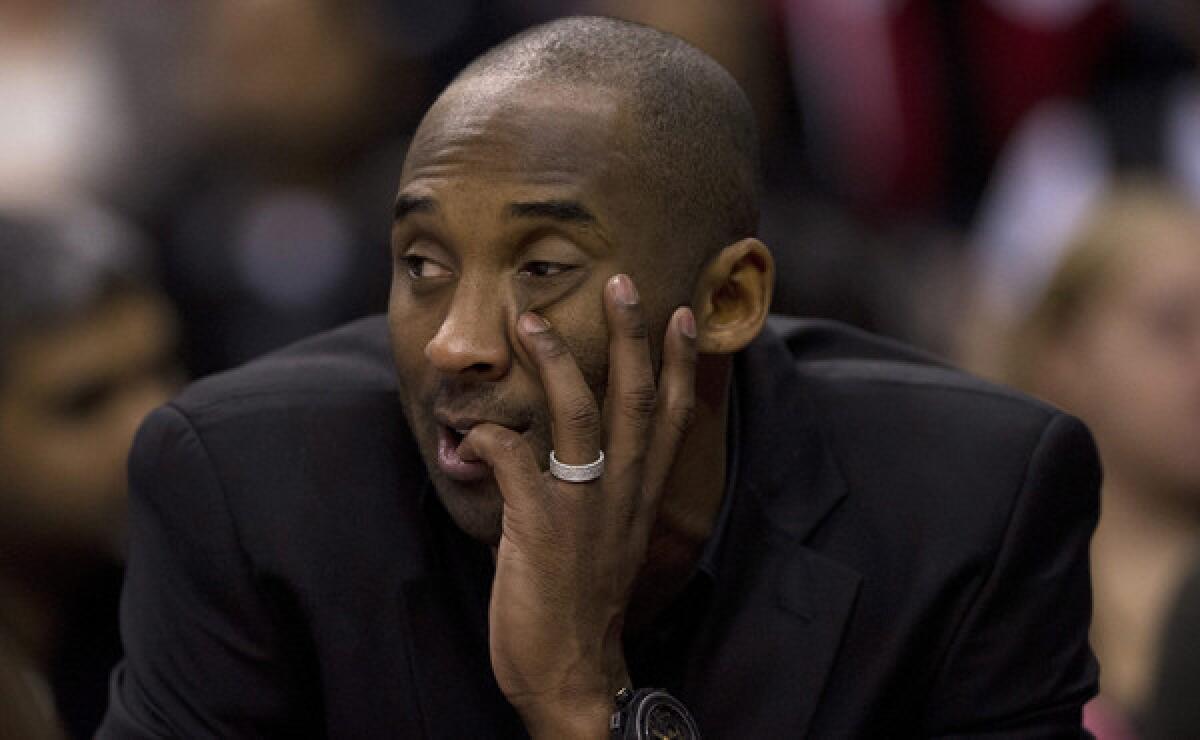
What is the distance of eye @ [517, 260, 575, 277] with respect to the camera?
229 centimetres

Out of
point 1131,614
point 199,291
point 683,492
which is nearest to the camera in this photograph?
point 683,492

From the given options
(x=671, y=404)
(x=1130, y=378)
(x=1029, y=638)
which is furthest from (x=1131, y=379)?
(x=671, y=404)

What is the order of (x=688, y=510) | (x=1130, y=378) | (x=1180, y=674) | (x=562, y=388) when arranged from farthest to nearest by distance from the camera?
(x=1130, y=378), (x=688, y=510), (x=562, y=388), (x=1180, y=674)

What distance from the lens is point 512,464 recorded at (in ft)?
7.39

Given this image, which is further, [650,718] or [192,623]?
[192,623]

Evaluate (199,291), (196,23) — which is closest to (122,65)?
(196,23)

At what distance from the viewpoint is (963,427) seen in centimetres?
267

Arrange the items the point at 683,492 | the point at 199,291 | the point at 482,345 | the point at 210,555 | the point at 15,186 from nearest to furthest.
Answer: the point at 482,345, the point at 210,555, the point at 683,492, the point at 199,291, the point at 15,186

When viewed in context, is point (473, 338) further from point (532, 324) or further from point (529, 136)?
point (529, 136)

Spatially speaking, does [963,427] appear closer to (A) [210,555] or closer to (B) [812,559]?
(B) [812,559]

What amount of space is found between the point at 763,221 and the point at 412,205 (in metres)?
2.28

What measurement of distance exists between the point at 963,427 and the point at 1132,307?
136 centimetres

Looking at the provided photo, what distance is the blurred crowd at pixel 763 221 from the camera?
130 inches

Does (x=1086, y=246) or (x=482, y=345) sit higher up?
(x=482, y=345)
